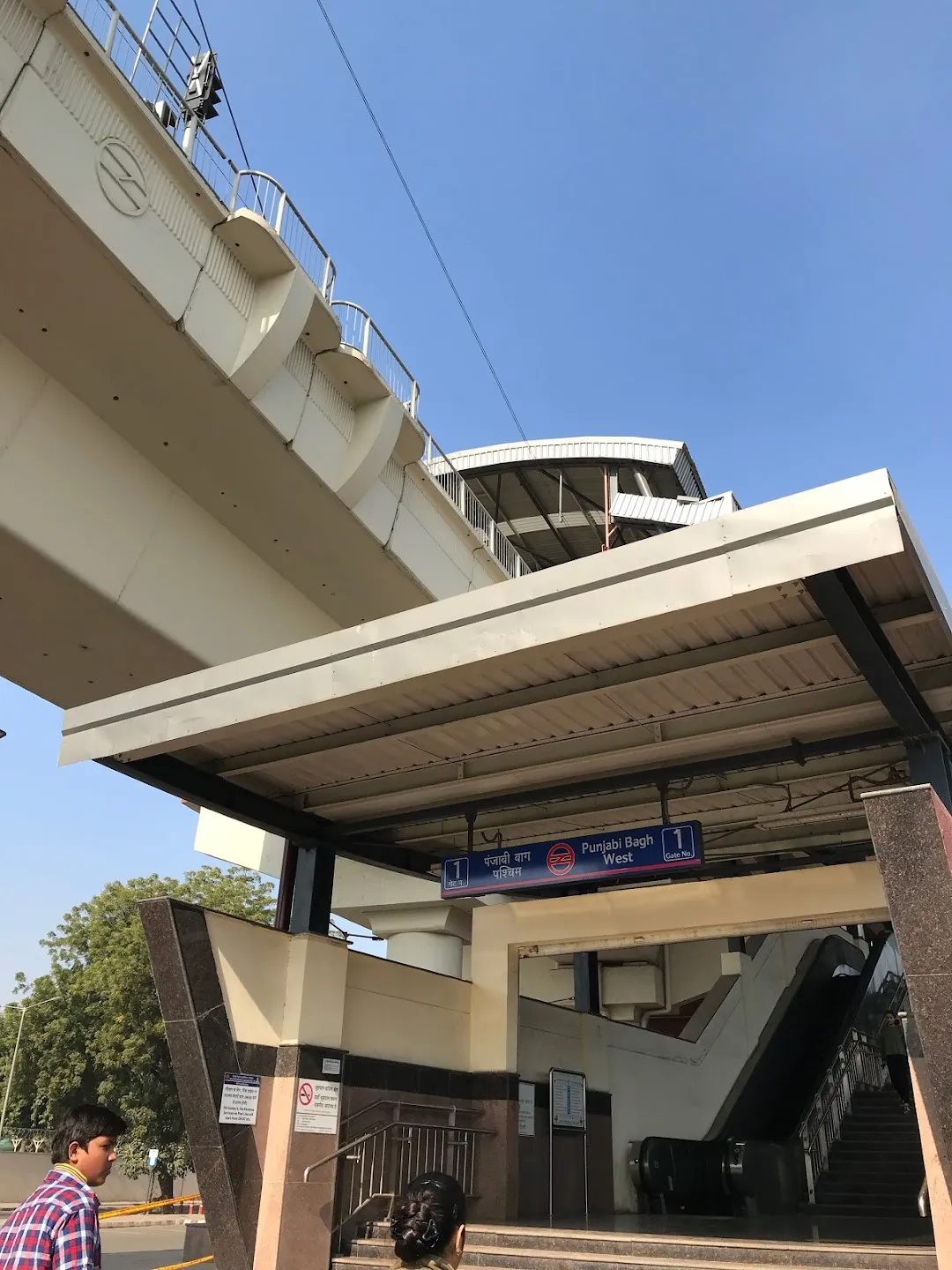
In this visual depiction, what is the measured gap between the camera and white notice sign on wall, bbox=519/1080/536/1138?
384 inches

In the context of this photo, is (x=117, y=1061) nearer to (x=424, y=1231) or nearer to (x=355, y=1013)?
(x=355, y=1013)

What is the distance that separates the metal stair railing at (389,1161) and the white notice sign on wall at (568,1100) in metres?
1.15

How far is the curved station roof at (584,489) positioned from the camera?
84.0 ft

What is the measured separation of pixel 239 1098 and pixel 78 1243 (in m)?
4.80

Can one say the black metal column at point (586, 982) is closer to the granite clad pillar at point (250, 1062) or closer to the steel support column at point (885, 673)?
the granite clad pillar at point (250, 1062)

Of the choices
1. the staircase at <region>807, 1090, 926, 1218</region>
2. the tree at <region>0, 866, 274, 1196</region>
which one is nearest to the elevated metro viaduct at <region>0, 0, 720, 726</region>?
the staircase at <region>807, 1090, 926, 1218</region>

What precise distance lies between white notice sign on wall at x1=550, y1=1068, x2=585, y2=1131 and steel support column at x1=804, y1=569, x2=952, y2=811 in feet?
17.8

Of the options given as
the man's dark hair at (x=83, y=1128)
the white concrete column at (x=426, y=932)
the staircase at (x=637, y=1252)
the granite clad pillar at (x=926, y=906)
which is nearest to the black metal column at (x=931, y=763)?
the granite clad pillar at (x=926, y=906)

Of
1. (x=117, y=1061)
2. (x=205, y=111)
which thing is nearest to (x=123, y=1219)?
(x=117, y=1061)

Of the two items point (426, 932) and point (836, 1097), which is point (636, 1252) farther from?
point (426, 932)

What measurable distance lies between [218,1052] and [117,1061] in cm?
2878

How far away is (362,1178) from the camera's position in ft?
27.0

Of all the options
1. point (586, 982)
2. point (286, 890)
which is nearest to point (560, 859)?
point (586, 982)

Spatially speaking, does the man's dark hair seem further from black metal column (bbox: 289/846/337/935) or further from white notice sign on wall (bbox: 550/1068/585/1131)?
white notice sign on wall (bbox: 550/1068/585/1131)
